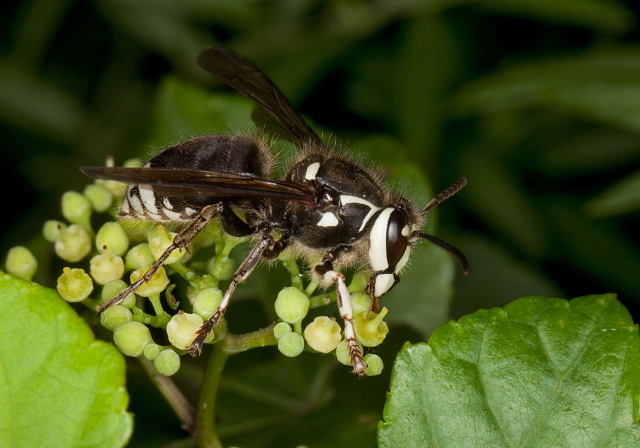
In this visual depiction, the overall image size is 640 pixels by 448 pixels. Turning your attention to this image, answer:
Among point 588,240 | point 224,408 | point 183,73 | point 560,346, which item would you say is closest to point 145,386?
point 224,408

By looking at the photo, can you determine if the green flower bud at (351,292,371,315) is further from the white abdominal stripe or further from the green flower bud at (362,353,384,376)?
the white abdominal stripe

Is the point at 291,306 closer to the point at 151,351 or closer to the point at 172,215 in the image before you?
the point at 151,351

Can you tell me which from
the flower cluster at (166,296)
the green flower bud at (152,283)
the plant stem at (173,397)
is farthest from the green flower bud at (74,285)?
the plant stem at (173,397)

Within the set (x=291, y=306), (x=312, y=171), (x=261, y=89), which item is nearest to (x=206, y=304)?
(x=291, y=306)

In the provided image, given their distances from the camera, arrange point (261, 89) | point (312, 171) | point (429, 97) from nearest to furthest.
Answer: point (312, 171) → point (261, 89) → point (429, 97)

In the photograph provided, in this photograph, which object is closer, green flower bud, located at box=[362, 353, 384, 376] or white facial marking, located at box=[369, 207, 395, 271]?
green flower bud, located at box=[362, 353, 384, 376]

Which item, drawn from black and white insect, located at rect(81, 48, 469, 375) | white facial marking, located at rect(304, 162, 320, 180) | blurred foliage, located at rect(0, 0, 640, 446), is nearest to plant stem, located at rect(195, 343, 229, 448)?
black and white insect, located at rect(81, 48, 469, 375)

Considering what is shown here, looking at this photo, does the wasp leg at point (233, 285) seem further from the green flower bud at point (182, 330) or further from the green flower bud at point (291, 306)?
the green flower bud at point (291, 306)

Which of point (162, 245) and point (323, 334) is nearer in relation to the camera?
point (323, 334)
